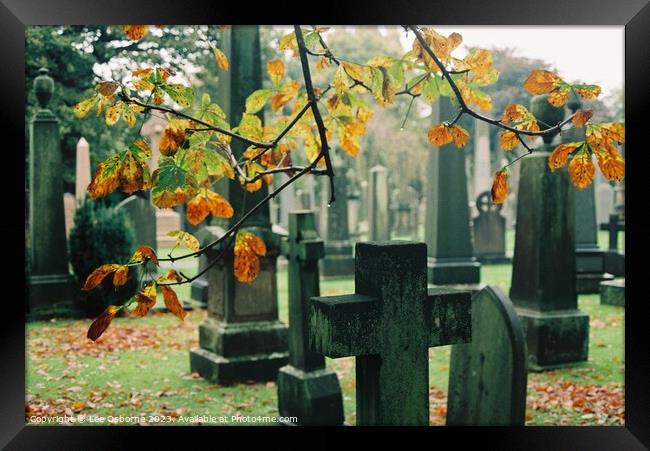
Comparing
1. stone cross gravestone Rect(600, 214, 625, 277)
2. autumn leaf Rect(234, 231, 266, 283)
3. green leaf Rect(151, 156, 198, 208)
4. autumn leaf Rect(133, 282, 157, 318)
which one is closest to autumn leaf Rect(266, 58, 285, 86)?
autumn leaf Rect(234, 231, 266, 283)

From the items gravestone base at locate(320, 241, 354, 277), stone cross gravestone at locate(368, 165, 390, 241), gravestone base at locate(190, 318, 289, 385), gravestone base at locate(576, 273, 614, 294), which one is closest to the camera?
gravestone base at locate(190, 318, 289, 385)

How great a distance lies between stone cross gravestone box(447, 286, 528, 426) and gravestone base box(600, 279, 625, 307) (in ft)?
19.4

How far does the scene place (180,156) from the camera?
226cm

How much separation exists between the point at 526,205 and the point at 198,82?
668 inches

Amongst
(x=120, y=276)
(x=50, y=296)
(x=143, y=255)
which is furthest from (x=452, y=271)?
(x=120, y=276)

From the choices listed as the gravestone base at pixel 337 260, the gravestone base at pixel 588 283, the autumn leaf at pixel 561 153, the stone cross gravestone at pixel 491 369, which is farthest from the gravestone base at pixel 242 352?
the gravestone base at pixel 337 260

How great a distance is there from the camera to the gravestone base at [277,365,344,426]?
511 cm

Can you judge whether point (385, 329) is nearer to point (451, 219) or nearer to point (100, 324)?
point (100, 324)

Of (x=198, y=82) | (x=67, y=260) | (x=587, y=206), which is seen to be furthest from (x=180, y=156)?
(x=198, y=82)

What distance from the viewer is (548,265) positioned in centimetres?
662

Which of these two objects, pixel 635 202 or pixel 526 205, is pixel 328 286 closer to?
pixel 526 205

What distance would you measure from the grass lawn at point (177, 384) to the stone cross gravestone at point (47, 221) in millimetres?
900

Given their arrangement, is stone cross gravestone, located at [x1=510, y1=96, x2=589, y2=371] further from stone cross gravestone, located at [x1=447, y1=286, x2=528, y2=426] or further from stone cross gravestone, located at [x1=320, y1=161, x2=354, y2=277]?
stone cross gravestone, located at [x1=320, y1=161, x2=354, y2=277]

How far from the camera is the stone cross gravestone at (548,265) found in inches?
256
